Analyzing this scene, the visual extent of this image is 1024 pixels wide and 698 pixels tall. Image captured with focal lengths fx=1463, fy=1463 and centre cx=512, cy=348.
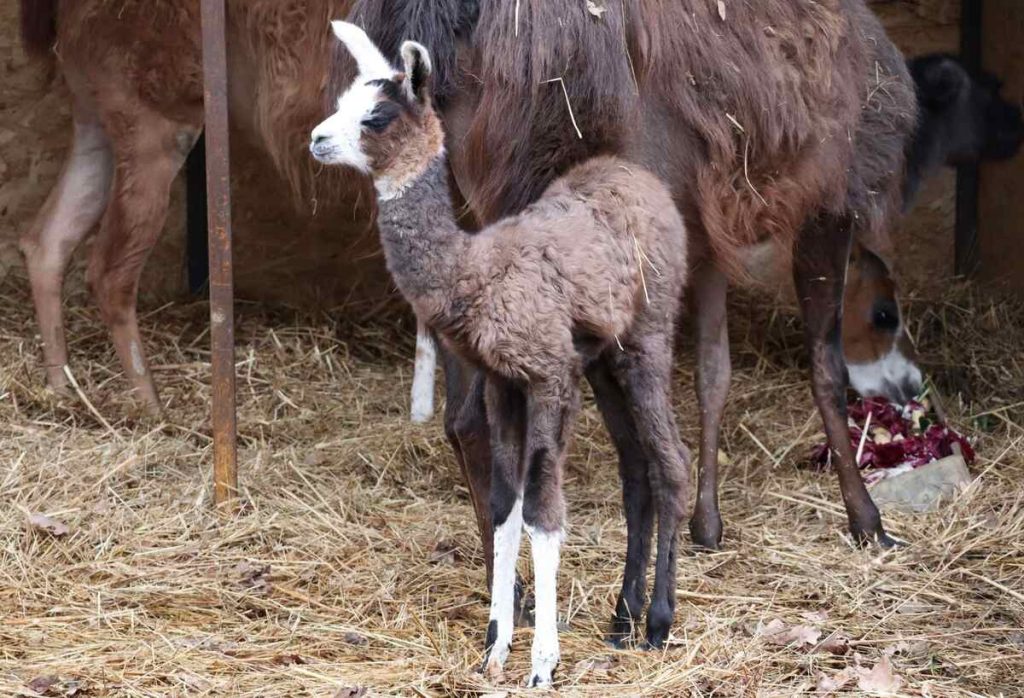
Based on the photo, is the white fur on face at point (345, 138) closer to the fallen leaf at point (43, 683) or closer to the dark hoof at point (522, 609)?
the dark hoof at point (522, 609)

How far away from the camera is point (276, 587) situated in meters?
4.42

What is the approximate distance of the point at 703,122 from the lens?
169 inches

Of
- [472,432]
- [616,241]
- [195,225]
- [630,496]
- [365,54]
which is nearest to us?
[365,54]

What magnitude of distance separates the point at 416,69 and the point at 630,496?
1.35m

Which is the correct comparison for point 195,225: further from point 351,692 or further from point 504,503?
point 351,692

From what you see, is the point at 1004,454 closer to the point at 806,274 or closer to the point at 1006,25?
the point at 806,274

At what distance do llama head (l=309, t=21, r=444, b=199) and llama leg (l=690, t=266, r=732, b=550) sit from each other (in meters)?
1.90

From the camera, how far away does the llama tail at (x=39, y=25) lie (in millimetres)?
5977

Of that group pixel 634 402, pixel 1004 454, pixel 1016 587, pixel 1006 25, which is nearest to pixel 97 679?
pixel 634 402

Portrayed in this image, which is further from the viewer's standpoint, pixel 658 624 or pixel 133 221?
pixel 133 221

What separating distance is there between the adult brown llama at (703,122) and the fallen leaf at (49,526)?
1.37 m

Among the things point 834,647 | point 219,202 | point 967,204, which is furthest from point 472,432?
point 967,204

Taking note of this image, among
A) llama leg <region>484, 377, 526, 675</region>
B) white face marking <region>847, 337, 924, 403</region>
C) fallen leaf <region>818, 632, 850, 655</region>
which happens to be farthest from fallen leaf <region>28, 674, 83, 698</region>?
white face marking <region>847, 337, 924, 403</region>

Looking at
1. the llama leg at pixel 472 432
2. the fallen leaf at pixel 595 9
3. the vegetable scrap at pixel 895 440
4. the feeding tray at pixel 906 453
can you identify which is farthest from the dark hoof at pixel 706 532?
the fallen leaf at pixel 595 9
